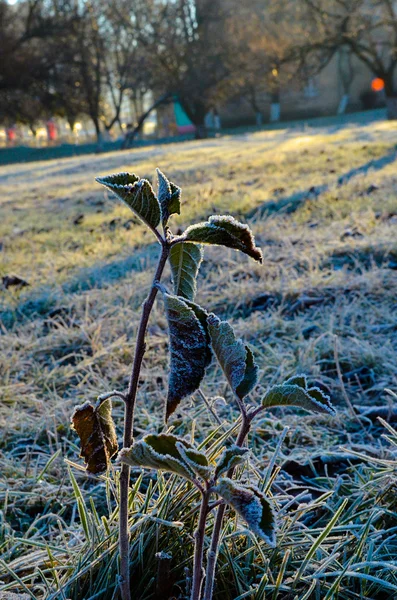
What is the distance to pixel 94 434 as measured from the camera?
2.49 feet

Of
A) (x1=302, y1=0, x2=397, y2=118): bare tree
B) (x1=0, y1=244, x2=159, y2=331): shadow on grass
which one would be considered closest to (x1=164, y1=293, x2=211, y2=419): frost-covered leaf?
(x1=0, y1=244, x2=159, y2=331): shadow on grass

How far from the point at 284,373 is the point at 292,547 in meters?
1.00

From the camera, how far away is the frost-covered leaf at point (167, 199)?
693mm

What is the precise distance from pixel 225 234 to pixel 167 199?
0.10m

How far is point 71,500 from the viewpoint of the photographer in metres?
1.45

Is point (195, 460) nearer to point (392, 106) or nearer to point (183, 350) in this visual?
point (183, 350)

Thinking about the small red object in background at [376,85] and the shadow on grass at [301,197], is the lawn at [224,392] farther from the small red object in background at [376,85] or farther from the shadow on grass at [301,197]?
the small red object in background at [376,85]

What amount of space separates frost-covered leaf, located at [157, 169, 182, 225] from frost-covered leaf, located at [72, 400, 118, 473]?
0.26m

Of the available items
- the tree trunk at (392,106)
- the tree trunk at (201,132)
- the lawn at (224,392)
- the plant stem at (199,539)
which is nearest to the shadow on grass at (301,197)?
the lawn at (224,392)

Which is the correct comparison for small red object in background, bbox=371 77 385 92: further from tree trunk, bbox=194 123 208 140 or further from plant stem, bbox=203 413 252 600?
plant stem, bbox=203 413 252 600

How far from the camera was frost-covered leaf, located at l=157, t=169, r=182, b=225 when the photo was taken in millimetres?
693

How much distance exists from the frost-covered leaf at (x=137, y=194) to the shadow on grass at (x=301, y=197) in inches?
143

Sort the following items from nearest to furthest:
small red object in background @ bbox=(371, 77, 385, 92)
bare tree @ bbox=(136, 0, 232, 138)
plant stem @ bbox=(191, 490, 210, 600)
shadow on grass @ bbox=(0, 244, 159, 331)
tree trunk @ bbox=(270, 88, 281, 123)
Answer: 1. plant stem @ bbox=(191, 490, 210, 600)
2. shadow on grass @ bbox=(0, 244, 159, 331)
3. bare tree @ bbox=(136, 0, 232, 138)
4. small red object in background @ bbox=(371, 77, 385, 92)
5. tree trunk @ bbox=(270, 88, 281, 123)

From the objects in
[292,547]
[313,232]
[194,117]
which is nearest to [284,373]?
[292,547]
